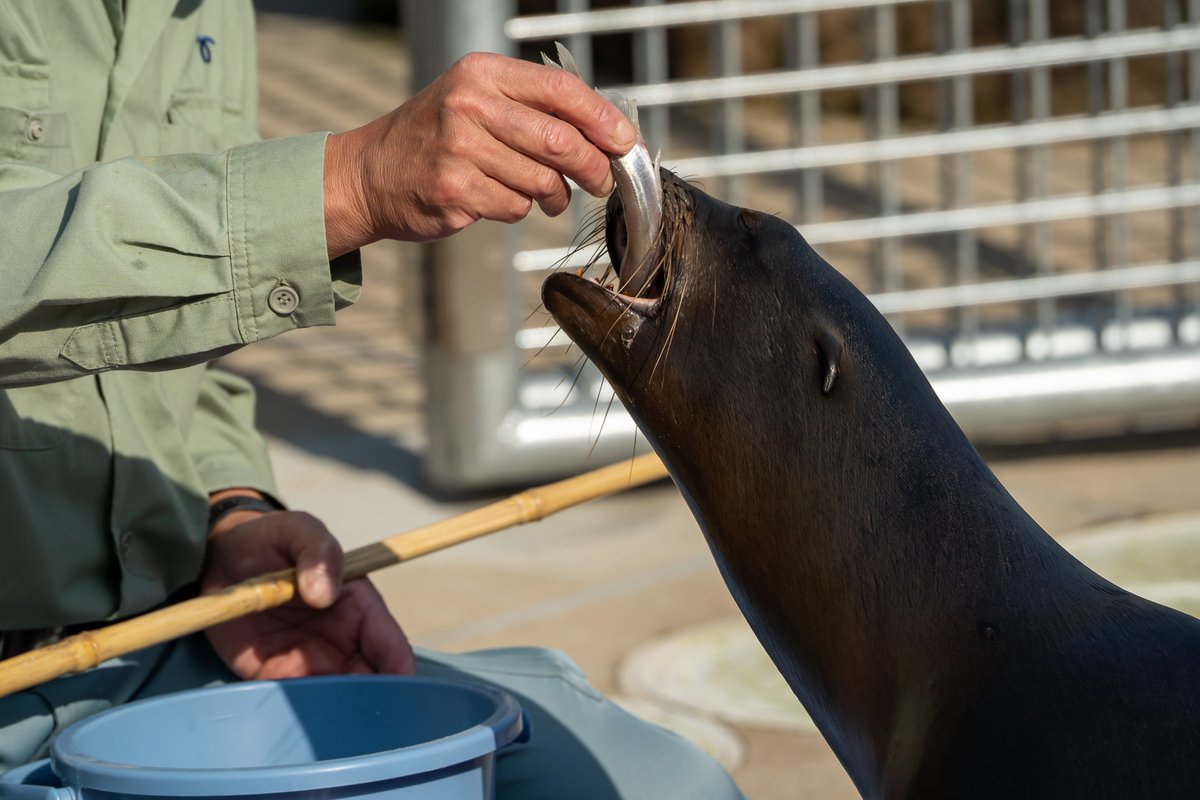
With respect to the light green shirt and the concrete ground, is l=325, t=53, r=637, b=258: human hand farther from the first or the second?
the concrete ground

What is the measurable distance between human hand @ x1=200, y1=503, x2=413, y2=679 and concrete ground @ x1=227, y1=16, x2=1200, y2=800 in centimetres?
109

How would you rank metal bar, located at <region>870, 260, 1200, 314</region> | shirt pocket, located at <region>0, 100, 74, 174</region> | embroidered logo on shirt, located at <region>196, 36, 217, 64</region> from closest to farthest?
1. shirt pocket, located at <region>0, 100, 74, 174</region>
2. embroidered logo on shirt, located at <region>196, 36, 217, 64</region>
3. metal bar, located at <region>870, 260, 1200, 314</region>

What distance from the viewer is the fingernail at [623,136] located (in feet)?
5.20

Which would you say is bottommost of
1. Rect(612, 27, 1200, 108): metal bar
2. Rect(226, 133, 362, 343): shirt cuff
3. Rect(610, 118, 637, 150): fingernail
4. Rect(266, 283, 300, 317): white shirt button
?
Rect(266, 283, 300, 317): white shirt button

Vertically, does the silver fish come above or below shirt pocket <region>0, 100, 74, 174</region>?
below

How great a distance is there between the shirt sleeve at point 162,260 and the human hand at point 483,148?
0.27ft

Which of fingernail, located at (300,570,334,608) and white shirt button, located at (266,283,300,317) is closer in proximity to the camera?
white shirt button, located at (266,283,300,317)

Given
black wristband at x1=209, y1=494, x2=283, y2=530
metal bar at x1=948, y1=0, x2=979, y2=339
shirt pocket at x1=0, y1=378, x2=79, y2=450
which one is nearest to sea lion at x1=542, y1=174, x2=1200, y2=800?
shirt pocket at x1=0, y1=378, x2=79, y2=450

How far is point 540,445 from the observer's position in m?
5.03

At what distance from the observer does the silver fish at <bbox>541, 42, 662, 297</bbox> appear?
162 cm

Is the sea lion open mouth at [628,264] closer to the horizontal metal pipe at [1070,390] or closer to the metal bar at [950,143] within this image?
the metal bar at [950,143]

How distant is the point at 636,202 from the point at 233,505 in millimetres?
1020

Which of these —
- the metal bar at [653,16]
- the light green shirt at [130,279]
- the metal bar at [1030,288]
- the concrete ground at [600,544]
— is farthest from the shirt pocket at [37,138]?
the metal bar at [1030,288]

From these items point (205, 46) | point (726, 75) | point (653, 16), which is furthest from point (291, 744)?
point (726, 75)
